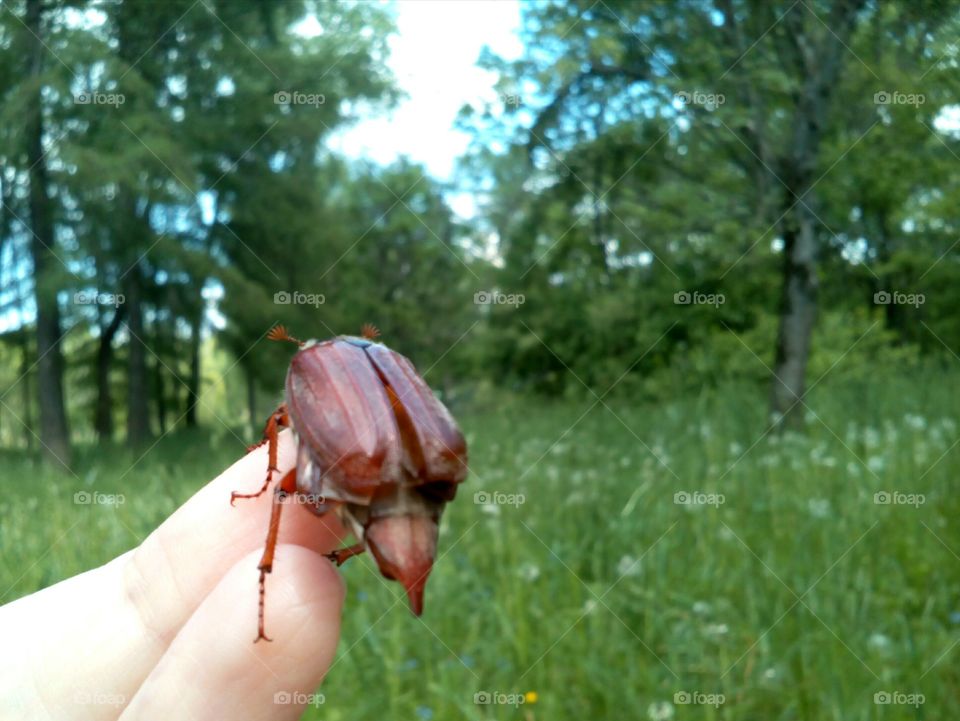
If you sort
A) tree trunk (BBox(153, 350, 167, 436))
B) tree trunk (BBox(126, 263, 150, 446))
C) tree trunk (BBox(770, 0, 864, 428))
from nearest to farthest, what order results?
tree trunk (BBox(770, 0, 864, 428)) < tree trunk (BBox(126, 263, 150, 446)) < tree trunk (BBox(153, 350, 167, 436))

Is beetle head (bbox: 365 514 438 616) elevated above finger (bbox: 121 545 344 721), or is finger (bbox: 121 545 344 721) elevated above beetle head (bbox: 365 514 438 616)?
beetle head (bbox: 365 514 438 616)

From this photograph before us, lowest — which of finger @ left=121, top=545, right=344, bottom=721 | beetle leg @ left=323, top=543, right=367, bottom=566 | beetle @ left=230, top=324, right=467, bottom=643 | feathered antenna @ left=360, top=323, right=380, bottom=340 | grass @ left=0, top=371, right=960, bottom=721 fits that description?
grass @ left=0, top=371, right=960, bottom=721

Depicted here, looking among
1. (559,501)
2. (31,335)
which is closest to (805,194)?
(559,501)

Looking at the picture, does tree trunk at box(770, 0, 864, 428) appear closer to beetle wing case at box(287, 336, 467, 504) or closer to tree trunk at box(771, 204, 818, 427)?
tree trunk at box(771, 204, 818, 427)

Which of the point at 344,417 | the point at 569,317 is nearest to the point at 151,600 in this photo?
the point at 344,417

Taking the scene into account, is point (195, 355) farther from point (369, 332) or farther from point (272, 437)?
point (272, 437)

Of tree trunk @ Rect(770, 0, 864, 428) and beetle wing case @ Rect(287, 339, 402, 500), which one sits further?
tree trunk @ Rect(770, 0, 864, 428)

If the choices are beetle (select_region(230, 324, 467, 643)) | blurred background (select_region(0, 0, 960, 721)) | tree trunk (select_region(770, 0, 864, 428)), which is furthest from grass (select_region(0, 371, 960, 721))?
tree trunk (select_region(770, 0, 864, 428))
